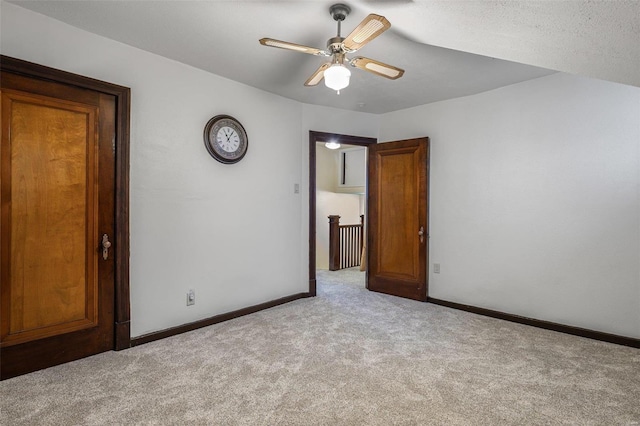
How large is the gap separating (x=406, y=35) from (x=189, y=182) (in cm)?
221

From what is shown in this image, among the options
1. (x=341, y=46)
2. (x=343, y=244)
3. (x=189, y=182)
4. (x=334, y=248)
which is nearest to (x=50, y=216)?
(x=189, y=182)

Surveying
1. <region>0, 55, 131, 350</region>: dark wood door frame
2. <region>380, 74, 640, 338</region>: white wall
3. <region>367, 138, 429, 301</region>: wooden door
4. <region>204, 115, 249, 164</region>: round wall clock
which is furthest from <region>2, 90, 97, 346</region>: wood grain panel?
<region>380, 74, 640, 338</region>: white wall

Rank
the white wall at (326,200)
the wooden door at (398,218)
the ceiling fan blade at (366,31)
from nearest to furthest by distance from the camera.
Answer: the ceiling fan blade at (366,31), the wooden door at (398,218), the white wall at (326,200)

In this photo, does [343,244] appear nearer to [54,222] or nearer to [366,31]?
[54,222]

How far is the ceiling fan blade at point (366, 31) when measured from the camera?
1.71 metres

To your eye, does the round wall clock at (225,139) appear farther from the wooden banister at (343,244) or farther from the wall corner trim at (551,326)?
the wooden banister at (343,244)

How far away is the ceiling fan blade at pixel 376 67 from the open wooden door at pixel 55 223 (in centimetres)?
194

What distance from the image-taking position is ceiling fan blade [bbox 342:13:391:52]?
1713 millimetres

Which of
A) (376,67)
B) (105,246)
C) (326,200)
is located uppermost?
(376,67)

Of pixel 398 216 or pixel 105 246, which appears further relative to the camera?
pixel 398 216

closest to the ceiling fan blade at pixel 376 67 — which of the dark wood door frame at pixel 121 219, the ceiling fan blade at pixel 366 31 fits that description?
the ceiling fan blade at pixel 366 31

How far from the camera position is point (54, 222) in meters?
2.38

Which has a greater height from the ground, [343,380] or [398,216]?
[398,216]

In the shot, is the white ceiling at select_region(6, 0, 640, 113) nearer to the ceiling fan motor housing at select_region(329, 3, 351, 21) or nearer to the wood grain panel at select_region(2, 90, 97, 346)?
the ceiling fan motor housing at select_region(329, 3, 351, 21)
